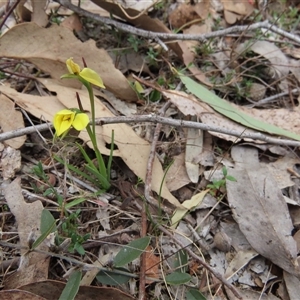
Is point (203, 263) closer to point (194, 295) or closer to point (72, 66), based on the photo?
point (194, 295)

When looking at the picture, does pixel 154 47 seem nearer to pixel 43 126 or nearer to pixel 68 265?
pixel 43 126

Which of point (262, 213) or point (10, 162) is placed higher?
point (10, 162)

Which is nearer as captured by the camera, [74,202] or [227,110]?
[74,202]

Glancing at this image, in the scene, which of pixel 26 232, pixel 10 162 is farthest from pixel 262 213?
pixel 10 162

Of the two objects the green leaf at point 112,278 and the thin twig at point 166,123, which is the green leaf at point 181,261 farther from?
the thin twig at point 166,123

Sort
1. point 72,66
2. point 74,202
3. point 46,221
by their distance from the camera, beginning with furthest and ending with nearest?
1. point 74,202
2. point 46,221
3. point 72,66

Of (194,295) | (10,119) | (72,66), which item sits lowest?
(194,295)
